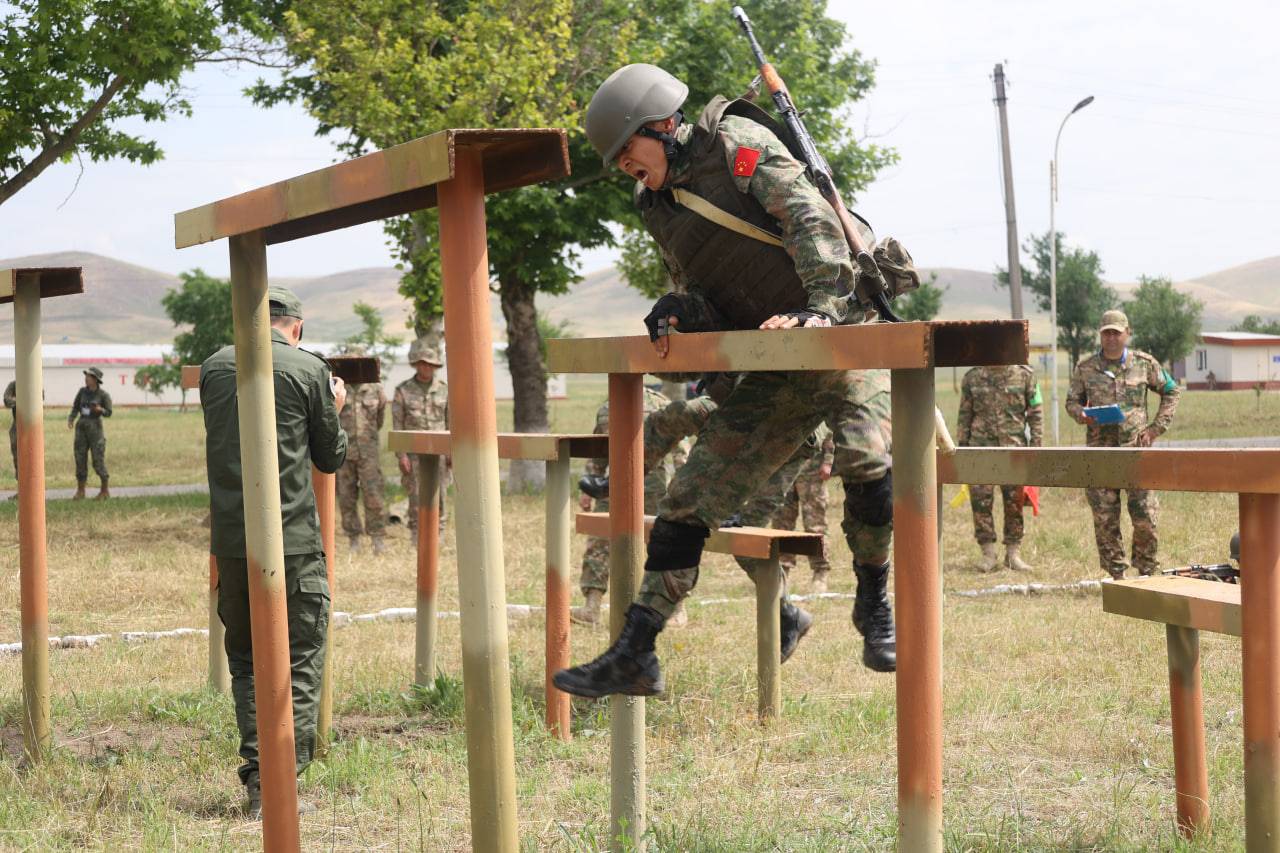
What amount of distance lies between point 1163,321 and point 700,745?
208 ft

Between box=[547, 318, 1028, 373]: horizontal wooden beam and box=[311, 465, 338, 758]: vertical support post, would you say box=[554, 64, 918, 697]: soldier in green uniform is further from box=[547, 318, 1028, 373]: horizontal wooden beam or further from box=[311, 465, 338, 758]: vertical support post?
box=[311, 465, 338, 758]: vertical support post

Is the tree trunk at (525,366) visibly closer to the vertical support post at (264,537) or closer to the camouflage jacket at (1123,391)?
the camouflage jacket at (1123,391)

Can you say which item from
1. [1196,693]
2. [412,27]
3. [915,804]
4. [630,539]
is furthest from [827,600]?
[412,27]

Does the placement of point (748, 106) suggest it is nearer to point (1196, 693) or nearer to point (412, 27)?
point (1196, 693)

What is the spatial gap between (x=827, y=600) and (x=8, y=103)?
33.0 ft

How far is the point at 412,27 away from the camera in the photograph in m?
15.8

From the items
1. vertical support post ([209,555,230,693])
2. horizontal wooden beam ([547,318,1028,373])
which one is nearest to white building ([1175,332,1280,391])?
vertical support post ([209,555,230,693])

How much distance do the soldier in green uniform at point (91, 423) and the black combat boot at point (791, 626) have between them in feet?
47.6

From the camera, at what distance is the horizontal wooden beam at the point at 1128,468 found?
3246 mm

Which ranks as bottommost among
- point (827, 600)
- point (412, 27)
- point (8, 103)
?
point (827, 600)

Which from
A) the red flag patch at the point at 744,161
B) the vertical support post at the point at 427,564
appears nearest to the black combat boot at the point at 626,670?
the red flag patch at the point at 744,161

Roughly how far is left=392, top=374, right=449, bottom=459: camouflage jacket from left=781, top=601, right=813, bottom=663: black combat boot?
712 cm

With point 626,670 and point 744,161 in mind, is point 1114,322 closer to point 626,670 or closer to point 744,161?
point 744,161

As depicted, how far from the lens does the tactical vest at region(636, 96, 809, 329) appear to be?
12.9 ft
